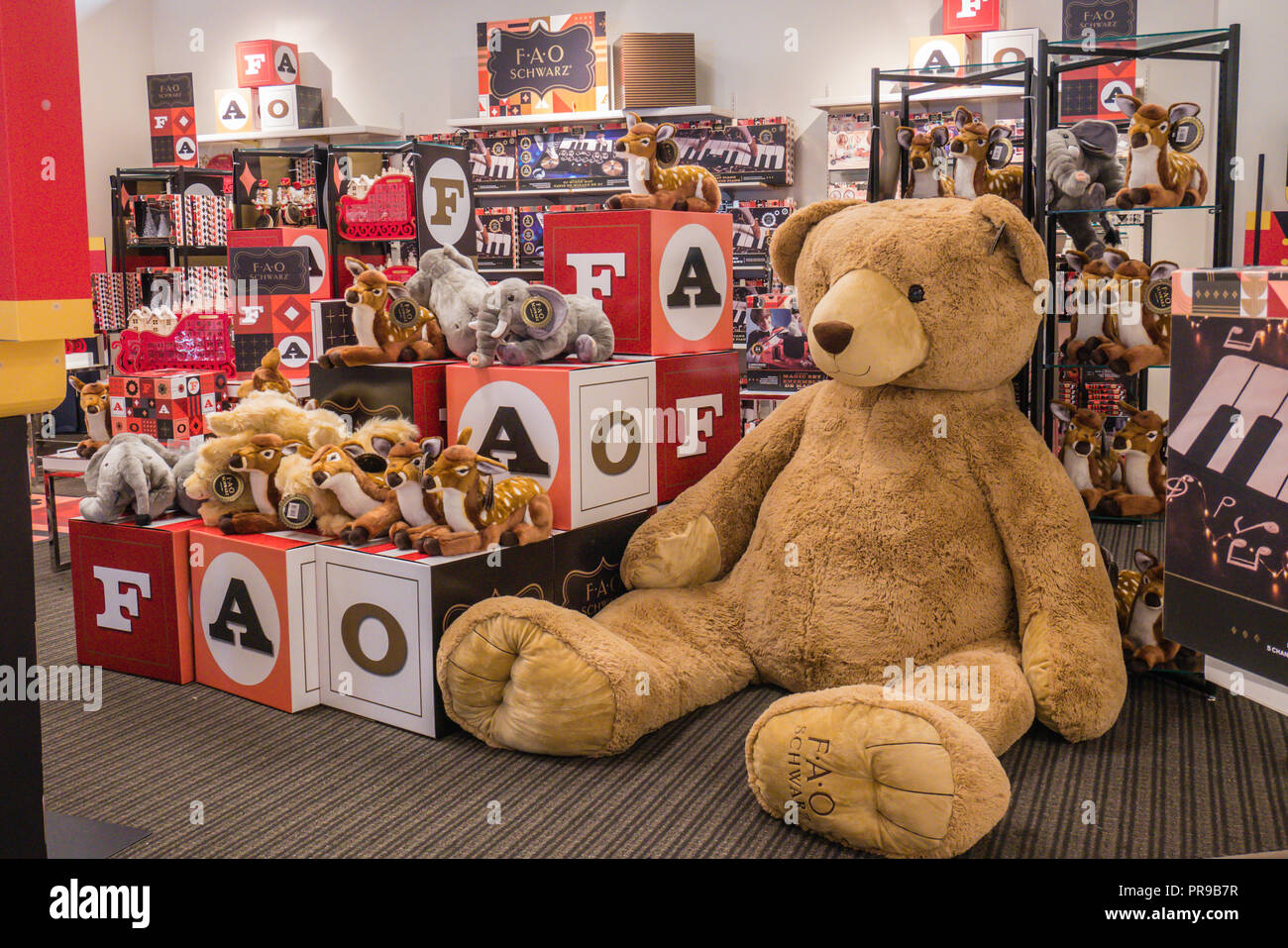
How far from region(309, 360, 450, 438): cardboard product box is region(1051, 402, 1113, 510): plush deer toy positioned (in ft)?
5.58

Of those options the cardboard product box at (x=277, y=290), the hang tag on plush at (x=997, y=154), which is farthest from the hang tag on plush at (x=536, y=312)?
the cardboard product box at (x=277, y=290)

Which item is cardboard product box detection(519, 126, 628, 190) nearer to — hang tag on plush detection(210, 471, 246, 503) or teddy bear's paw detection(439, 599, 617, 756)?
hang tag on plush detection(210, 471, 246, 503)

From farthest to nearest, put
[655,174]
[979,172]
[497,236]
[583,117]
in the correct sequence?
1. [497,236]
2. [583,117]
3. [655,174]
4. [979,172]

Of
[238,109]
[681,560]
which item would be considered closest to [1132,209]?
[681,560]

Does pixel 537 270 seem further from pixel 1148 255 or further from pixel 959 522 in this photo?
pixel 959 522

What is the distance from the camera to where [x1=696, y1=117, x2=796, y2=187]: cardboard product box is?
6.78 m

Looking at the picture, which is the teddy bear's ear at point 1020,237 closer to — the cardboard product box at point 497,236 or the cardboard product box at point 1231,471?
the cardboard product box at point 1231,471

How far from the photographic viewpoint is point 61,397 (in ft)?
6.01

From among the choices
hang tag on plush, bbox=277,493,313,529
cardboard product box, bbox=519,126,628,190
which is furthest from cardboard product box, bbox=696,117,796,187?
hang tag on plush, bbox=277,493,313,529

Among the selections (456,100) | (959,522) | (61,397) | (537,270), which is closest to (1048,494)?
(959,522)

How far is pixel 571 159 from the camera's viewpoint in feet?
23.8

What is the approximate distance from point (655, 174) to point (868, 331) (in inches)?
46.1

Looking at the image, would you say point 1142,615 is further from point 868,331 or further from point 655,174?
point 655,174
